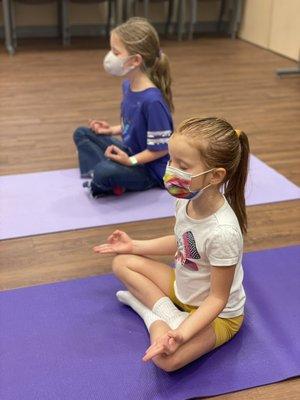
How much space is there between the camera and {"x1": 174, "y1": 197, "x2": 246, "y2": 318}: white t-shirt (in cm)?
140

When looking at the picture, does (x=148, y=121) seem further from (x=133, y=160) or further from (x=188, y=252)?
(x=188, y=252)

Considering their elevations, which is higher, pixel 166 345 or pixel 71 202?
pixel 166 345

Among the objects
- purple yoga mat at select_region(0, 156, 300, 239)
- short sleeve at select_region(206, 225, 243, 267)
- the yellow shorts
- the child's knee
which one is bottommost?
purple yoga mat at select_region(0, 156, 300, 239)

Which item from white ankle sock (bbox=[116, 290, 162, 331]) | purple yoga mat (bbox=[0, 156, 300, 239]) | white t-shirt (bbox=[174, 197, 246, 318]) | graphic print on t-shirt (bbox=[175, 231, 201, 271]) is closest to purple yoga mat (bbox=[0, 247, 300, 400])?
white ankle sock (bbox=[116, 290, 162, 331])

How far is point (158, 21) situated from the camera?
252 inches

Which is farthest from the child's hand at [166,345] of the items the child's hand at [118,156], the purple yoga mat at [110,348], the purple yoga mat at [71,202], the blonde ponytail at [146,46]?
the blonde ponytail at [146,46]

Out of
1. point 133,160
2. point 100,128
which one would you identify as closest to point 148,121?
point 133,160

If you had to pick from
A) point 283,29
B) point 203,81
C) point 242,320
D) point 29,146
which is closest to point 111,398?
point 242,320

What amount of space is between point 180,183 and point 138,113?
1.02 meters

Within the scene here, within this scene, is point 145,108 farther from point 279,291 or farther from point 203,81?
point 203,81

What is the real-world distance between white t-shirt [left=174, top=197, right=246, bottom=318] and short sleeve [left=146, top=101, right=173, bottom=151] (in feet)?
2.59

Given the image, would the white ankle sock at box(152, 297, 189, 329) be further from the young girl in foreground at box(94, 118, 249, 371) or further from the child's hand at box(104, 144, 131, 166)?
the child's hand at box(104, 144, 131, 166)

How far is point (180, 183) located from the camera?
139 centimetres

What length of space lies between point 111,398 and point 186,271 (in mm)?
410
